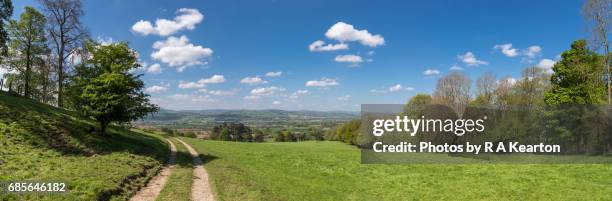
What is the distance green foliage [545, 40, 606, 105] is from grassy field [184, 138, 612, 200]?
1275 centimetres

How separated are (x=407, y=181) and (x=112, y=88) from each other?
25.4 meters

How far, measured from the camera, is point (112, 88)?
1107 inches

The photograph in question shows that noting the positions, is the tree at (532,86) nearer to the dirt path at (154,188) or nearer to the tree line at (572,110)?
the tree line at (572,110)

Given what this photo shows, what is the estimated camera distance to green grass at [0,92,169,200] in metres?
15.5

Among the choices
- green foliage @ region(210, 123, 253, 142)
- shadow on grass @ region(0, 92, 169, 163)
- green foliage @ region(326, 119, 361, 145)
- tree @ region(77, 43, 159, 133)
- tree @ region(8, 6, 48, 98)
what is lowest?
green foliage @ region(210, 123, 253, 142)

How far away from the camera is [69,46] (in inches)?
1654

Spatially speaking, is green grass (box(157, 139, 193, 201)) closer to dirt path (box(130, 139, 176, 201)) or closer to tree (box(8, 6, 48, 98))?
dirt path (box(130, 139, 176, 201))

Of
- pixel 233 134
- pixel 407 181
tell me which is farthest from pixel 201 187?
pixel 233 134

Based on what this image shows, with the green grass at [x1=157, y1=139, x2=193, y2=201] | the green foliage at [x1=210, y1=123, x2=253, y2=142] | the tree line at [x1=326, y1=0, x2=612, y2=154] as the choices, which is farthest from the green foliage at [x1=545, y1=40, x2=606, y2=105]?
the green foliage at [x1=210, y1=123, x2=253, y2=142]

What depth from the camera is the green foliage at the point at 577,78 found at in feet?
118

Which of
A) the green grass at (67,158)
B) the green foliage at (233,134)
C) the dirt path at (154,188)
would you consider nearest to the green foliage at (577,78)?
the dirt path at (154,188)

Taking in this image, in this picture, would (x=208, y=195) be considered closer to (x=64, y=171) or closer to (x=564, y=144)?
(x=64, y=171)

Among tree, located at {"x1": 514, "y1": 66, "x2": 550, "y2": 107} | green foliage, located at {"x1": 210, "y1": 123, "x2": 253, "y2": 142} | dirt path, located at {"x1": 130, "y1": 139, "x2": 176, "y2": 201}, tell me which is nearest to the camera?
dirt path, located at {"x1": 130, "y1": 139, "x2": 176, "y2": 201}

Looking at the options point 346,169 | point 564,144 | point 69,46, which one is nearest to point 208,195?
point 346,169
